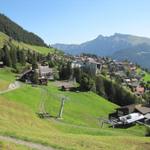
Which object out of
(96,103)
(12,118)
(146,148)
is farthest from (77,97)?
(146,148)

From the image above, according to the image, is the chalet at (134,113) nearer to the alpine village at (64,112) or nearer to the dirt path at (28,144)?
the alpine village at (64,112)

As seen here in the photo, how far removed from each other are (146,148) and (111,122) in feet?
229

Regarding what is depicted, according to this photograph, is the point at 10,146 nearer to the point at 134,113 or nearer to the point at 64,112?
the point at 64,112

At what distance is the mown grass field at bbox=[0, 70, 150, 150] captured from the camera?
121ft

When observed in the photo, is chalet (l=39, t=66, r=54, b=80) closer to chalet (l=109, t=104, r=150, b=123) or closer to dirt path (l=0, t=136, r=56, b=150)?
A: chalet (l=109, t=104, r=150, b=123)

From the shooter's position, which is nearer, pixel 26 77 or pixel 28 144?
pixel 28 144

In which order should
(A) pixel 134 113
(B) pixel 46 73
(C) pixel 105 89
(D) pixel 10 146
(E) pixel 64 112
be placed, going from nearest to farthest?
1. (D) pixel 10 146
2. (E) pixel 64 112
3. (A) pixel 134 113
4. (B) pixel 46 73
5. (C) pixel 105 89

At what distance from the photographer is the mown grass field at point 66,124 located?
36875 mm

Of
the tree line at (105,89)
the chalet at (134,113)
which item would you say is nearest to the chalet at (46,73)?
the tree line at (105,89)

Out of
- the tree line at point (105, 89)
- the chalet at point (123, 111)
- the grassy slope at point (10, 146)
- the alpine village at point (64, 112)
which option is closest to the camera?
the grassy slope at point (10, 146)

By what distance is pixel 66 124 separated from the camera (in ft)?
250

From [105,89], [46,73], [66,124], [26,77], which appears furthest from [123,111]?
[66,124]

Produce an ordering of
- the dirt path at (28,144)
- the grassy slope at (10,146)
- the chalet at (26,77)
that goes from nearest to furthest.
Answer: the grassy slope at (10,146)
the dirt path at (28,144)
the chalet at (26,77)

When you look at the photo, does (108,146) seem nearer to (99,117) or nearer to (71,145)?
(71,145)
